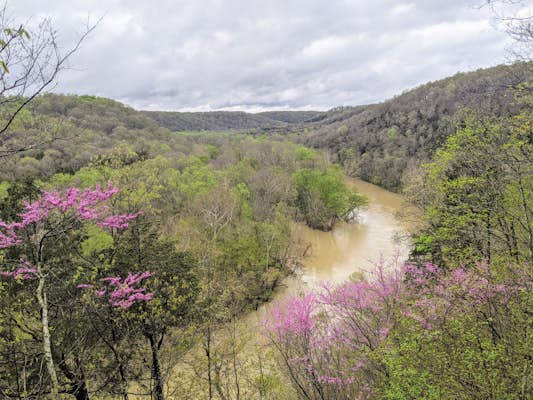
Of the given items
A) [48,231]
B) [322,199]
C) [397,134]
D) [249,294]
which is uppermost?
[397,134]

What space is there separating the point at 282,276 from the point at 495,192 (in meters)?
13.8

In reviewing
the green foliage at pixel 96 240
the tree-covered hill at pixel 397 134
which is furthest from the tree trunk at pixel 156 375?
the tree-covered hill at pixel 397 134

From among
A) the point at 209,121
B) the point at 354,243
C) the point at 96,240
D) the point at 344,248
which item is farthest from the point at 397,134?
the point at 209,121

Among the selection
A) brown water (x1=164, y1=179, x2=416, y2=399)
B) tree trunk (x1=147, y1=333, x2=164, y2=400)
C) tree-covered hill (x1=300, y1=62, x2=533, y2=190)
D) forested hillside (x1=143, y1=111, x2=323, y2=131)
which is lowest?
brown water (x1=164, y1=179, x2=416, y2=399)

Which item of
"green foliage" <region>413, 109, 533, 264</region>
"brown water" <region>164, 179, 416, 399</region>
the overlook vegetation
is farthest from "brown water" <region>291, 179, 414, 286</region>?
"green foliage" <region>413, 109, 533, 264</region>

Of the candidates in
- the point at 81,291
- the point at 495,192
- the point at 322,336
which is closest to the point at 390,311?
the point at 322,336

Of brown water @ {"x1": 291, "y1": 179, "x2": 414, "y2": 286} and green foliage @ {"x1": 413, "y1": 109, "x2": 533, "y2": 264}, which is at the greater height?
green foliage @ {"x1": 413, "y1": 109, "x2": 533, "y2": 264}

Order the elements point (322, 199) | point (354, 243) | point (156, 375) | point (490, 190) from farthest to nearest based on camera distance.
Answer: point (322, 199) < point (354, 243) < point (490, 190) < point (156, 375)

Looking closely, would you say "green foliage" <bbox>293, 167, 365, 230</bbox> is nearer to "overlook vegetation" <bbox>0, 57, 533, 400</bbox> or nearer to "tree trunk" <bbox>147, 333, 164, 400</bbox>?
"overlook vegetation" <bbox>0, 57, 533, 400</bbox>

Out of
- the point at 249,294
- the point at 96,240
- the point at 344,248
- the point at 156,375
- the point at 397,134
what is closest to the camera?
the point at 156,375

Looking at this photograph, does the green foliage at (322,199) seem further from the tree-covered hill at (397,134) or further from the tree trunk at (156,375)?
the tree trunk at (156,375)

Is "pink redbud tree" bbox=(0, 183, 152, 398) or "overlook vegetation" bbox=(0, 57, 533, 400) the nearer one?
"pink redbud tree" bbox=(0, 183, 152, 398)

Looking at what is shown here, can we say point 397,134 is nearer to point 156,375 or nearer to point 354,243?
point 354,243

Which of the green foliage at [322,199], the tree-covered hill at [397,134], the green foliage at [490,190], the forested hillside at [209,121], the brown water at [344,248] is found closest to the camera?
the green foliage at [490,190]
